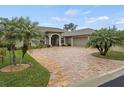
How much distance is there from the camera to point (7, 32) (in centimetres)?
974

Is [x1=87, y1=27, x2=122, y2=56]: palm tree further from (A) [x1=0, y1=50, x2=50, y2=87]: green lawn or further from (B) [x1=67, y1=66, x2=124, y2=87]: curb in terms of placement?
(A) [x1=0, y1=50, x2=50, y2=87]: green lawn

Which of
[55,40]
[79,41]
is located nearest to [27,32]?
[79,41]

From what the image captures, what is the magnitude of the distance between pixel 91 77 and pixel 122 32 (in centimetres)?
928

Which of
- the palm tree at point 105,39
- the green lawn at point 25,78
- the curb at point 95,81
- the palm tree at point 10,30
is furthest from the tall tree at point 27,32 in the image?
the palm tree at point 105,39

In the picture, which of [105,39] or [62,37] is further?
[62,37]

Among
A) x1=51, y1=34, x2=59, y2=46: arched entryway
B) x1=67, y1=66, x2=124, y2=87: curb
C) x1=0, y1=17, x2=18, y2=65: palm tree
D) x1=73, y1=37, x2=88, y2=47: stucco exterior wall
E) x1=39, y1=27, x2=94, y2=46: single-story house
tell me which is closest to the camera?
x1=67, y1=66, x2=124, y2=87: curb

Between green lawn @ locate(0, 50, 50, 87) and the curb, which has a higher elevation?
green lawn @ locate(0, 50, 50, 87)

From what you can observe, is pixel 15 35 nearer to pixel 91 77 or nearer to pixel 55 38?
pixel 91 77

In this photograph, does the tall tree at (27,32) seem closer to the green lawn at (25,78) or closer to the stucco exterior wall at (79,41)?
the green lawn at (25,78)

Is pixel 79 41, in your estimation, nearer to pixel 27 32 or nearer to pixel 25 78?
pixel 27 32

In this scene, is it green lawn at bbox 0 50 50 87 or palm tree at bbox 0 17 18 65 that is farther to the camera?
palm tree at bbox 0 17 18 65

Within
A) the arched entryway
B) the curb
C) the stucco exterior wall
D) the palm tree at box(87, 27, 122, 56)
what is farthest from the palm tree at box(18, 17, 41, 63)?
the arched entryway

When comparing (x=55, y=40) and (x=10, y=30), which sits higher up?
(x=10, y=30)
